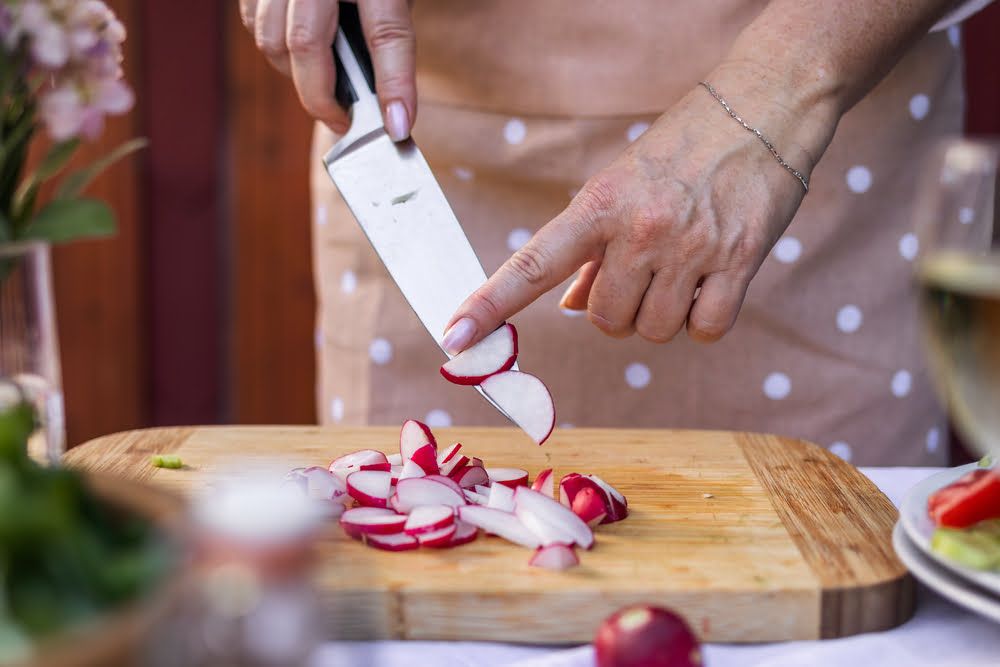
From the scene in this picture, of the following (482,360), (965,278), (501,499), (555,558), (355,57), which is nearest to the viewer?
(965,278)

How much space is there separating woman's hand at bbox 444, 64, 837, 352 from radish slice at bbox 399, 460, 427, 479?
14 cm

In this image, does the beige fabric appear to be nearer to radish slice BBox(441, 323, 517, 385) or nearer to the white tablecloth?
radish slice BBox(441, 323, 517, 385)

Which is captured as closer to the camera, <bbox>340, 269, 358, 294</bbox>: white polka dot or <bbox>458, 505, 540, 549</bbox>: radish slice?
<bbox>458, 505, 540, 549</bbox>: radish slice

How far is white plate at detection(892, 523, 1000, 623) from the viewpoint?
70 cm

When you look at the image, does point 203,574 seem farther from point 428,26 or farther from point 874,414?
point 874,414

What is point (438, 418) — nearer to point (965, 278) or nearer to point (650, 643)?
point (650, 643)

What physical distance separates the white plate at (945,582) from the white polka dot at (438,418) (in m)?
0.87

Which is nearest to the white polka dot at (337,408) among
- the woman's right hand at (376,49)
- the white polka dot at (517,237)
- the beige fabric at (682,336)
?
the beige fabric at (682,336)

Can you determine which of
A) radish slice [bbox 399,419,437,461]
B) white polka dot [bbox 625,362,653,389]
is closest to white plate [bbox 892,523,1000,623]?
radish slice [bbox 399,419,437,461]

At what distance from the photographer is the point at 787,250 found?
1.55 metres

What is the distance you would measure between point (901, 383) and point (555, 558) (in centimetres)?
94

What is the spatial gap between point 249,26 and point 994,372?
114 cm

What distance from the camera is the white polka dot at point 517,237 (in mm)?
1566

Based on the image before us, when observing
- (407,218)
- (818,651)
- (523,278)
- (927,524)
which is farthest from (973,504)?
(407,218)
